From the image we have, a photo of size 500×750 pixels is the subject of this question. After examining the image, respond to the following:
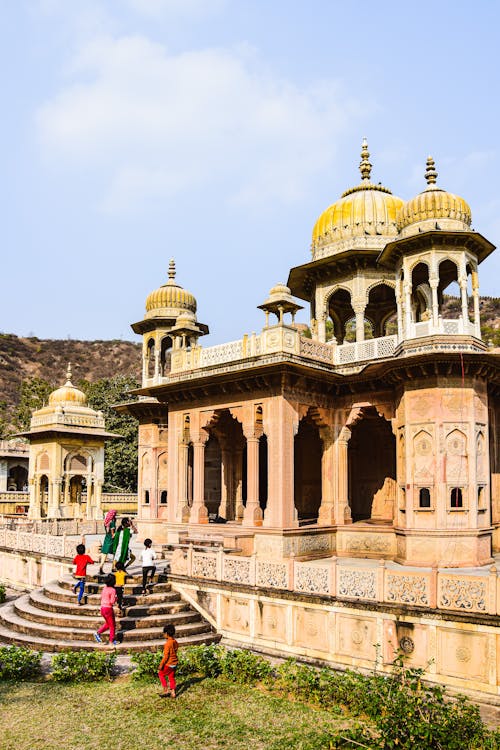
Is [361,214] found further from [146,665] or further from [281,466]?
[146,665]

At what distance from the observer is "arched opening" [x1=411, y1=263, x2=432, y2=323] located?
18234 millimetres

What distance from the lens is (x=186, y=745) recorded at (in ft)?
27.5

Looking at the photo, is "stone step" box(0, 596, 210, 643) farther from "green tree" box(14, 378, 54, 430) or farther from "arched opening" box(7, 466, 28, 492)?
"green tree" box(14, 378, 54, 430)

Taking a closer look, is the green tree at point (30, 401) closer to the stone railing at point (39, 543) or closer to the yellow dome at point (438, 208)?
the stone railing at point (39, 543)

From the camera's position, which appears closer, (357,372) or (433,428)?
(433,428)

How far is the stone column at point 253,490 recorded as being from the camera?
16844 mm

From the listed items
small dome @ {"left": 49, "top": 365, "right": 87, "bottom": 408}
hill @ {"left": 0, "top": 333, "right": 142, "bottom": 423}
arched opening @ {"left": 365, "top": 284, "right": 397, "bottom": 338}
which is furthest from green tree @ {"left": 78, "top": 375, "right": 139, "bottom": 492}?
hill @ {"left": 0, "top": 333, "right": 142, "bottom": 423}

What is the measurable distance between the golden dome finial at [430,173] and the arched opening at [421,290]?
2.04m

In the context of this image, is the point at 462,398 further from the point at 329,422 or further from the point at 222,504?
the point at 222,504

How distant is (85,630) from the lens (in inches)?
499

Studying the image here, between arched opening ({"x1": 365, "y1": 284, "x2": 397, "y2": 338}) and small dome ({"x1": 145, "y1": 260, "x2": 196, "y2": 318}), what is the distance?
6.58m

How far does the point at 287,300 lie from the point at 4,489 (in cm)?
3766

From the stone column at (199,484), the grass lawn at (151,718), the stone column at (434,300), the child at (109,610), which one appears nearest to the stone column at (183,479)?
the stone column at (199,484)

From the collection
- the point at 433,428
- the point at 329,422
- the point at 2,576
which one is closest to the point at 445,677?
the point at 433,428
